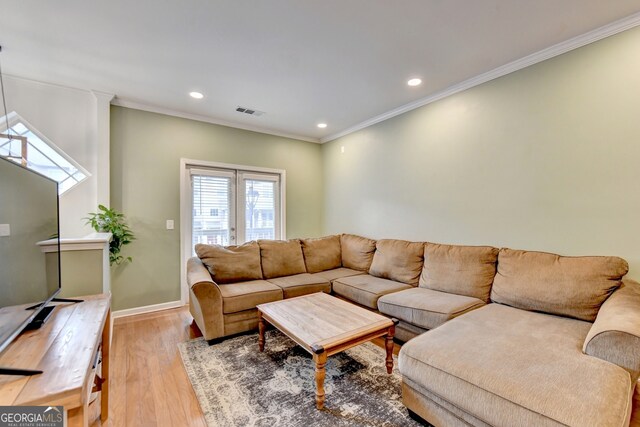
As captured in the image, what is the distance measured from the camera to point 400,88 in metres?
3.00

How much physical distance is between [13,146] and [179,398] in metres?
3.04

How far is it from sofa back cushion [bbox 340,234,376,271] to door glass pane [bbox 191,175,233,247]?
5.76ft

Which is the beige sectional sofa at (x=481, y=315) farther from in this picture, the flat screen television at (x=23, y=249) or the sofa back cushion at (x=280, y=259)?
the flat screen television at (x=23, y=249)

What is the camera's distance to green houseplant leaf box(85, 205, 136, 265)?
9.81 ft

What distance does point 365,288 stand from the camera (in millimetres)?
2926

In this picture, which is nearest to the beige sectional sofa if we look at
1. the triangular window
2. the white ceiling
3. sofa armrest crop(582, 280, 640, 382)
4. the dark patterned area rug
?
sofa armrest crop(582, 280, 640, 382)

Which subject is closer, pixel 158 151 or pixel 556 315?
pixel 556 315

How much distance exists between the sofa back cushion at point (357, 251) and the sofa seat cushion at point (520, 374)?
188 cm

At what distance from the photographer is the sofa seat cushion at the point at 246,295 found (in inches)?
103

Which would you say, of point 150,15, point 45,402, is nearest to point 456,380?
point 45,402

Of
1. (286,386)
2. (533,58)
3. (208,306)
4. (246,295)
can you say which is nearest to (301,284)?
(246,295)

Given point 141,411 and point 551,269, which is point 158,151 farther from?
point 551,269

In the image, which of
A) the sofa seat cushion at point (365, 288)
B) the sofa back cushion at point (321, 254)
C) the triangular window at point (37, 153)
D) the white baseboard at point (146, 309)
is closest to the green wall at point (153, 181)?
the white baseboard at point (146, 309)

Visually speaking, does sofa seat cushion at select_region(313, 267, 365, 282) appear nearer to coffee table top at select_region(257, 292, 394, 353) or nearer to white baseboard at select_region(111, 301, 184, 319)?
coffee table top at select_region(257, 292, 394, 353)
